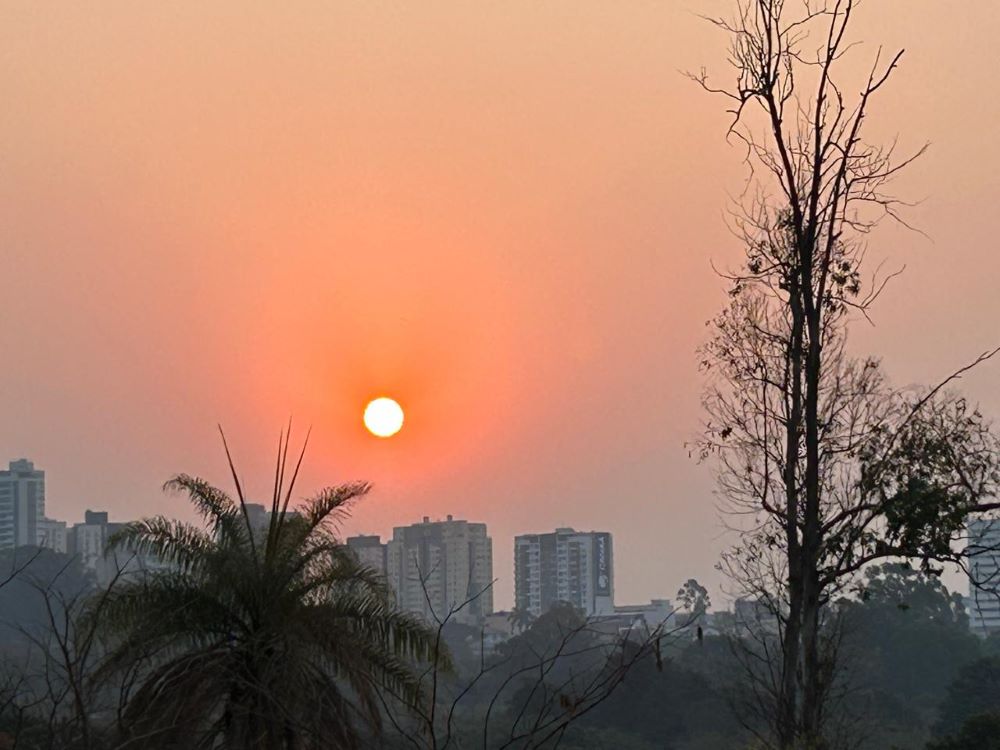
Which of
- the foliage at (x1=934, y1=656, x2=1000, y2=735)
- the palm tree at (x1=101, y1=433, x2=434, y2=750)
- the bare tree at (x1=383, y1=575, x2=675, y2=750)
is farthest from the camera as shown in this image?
the foliage at (x1=934, y1=656, x2=1000, y2=735)

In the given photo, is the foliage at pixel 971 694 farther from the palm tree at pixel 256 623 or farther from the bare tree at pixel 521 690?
the palm tree at pixel 256 623

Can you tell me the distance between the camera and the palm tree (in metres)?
15.8

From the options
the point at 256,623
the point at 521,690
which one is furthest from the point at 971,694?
the point at 256,623

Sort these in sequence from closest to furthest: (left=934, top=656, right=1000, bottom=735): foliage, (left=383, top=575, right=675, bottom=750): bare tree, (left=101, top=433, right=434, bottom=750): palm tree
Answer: (left=383, top=575, right=675, bottom=750): bare tree
(left=101, top=433, right=434, bottom=750): palm tree
(left=934, top=656, right=1000, bottom=735): foliage

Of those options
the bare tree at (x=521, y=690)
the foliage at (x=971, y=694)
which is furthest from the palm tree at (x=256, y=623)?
the foliage at (x=971, y=694)

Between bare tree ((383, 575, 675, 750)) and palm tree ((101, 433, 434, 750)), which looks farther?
palm tree ((101, 433, 434, 750))

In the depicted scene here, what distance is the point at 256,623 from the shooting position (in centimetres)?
1728

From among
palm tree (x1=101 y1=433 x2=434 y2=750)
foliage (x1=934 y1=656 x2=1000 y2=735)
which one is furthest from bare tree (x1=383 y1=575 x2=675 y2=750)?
foliage (x1=934 y1=656 x2=1000 y2=735)

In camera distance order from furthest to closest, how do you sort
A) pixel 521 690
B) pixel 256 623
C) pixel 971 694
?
pixel 521 690 < pixel 971 694 < pixel 256 623

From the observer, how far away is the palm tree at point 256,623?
15.8 m

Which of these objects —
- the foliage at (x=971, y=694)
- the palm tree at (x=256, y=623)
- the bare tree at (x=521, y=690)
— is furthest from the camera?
the foliage at (x=971, y=694)

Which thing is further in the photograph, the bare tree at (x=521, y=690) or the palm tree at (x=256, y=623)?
the palm tree at (x=256, y=623)

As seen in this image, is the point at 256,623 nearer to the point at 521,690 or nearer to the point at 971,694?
the point at 521,690

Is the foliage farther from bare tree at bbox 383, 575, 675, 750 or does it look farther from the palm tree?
the palm tree
